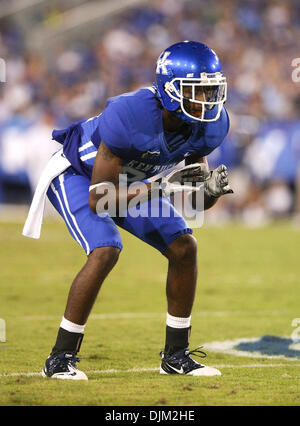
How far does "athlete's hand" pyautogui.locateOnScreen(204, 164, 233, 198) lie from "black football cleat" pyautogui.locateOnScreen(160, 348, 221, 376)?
0.87 metres

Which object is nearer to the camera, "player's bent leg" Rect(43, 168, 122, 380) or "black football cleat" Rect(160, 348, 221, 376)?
"player's bent leg" Rect(43, 168, 122, 380)

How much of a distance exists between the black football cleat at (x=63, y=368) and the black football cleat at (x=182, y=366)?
0.48m

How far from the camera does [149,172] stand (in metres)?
4.07

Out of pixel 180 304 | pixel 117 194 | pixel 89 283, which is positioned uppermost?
pixel 117 194

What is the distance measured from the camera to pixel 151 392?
3477 mm

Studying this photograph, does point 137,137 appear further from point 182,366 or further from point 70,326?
point 182,366

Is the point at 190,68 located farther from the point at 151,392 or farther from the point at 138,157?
the point at 151,392

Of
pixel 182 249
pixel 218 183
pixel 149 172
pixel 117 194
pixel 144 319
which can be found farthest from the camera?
pixel 144 319

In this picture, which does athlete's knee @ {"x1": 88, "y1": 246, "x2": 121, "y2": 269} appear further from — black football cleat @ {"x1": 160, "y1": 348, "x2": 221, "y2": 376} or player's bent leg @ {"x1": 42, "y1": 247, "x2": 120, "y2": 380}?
black football cleat @ {"x1": 160, "y1": 348, "x2": 221, "y2": 376}

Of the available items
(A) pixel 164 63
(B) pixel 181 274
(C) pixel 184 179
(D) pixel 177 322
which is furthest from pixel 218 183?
(D) pixel 177 322

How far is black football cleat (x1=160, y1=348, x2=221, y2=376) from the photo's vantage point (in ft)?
12.9

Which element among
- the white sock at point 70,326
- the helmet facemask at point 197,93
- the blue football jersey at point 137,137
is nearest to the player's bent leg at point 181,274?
the blue football jersey at point 137,137

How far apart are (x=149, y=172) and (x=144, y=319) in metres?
1.87

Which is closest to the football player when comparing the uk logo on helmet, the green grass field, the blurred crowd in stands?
the uk logo on helmet
